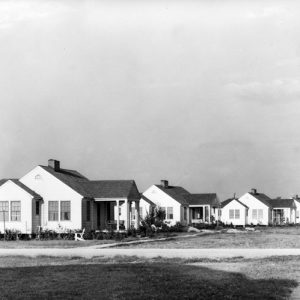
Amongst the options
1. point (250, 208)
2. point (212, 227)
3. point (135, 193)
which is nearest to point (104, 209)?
point (135, 193)

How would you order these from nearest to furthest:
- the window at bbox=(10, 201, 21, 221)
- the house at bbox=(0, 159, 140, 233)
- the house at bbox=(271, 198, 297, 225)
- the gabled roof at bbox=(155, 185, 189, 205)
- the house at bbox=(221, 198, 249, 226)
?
the house at bbox=(0, 159, 140, 233)
the window at bbox=(10, 201, 21, 221)
the gabled roof at bbox=(155, 185, 189, 205)
the house at bbox=(221, 198, 249, 226)
the house at bbox=(271, 198, 297, 225)

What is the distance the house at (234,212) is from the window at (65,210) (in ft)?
143

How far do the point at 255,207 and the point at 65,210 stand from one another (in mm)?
49372

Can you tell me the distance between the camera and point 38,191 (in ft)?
148

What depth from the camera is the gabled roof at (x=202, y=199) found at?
242 feet

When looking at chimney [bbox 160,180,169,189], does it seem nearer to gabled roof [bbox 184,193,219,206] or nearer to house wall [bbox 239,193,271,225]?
gabled roof [bbox 184,193,219,206]

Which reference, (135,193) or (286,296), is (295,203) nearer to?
(135,193)

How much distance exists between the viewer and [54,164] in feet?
156

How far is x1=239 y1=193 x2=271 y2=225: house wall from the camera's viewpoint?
88000 mm

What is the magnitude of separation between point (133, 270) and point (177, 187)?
59.5m

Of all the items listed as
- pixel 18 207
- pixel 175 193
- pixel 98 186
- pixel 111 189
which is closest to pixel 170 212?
pixel 175 193

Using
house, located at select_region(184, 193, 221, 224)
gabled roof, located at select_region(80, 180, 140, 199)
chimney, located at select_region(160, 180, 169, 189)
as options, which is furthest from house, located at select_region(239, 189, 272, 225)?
gabled roof, located at select_region(80, 180, 140, 199)

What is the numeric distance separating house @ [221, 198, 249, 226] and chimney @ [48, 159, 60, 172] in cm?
4154

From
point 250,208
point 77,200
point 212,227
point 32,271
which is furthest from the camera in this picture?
→ point 250,208
